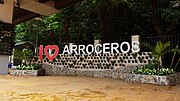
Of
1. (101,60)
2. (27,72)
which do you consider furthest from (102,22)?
(27,72)

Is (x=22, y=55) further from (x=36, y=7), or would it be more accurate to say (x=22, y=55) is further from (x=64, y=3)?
(x=64, y=3)

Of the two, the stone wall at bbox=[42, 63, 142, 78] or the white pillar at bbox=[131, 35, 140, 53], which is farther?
the stone wall at bbox=[42, 63, 142, 78]

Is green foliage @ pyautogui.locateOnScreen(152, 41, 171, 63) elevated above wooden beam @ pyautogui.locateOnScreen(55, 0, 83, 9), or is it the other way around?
wooden beam @ pyautogui.locateOnScreen(55, 0, 83, 9)

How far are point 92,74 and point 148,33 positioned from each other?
179 inches

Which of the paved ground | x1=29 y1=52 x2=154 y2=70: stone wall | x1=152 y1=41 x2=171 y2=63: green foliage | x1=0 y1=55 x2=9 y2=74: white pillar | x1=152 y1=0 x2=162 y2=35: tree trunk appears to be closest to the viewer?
the paved ground

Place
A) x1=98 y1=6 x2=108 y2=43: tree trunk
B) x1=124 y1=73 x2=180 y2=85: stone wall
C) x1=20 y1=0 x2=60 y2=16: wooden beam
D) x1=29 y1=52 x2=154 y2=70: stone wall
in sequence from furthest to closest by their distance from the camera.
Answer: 1. x1=98 y1=6 x2=108 y2=43: tree trunk
2. x1=29 y1=52 x2=154 y2=70: stone wall
3. x1=20 y1=0 x2=60 y2=16: wooden beam
4. x1=124 y1=73 x2=180 y2=85: stone wall

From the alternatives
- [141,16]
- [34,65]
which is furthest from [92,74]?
[141,16]

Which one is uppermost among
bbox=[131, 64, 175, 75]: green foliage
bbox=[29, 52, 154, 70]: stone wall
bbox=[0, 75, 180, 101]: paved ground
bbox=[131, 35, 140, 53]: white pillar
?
bbox=[131, 35, 140, 53]: white pillar

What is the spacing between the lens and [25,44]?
1424cm

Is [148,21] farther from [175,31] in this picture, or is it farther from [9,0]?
[9,0]

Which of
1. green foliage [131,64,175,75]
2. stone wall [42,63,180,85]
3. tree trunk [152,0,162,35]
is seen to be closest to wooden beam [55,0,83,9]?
stone wall [42,63,180,85]

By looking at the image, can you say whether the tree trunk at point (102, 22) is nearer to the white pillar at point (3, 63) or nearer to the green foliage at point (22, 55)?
the green foliage at point (22, 55)

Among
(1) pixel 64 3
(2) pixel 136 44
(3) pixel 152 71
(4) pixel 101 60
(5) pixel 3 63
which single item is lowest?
(3) pixel 152 71

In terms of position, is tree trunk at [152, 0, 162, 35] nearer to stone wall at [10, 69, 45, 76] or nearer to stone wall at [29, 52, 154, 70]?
stone wall at [29, 52, 154, 70]
